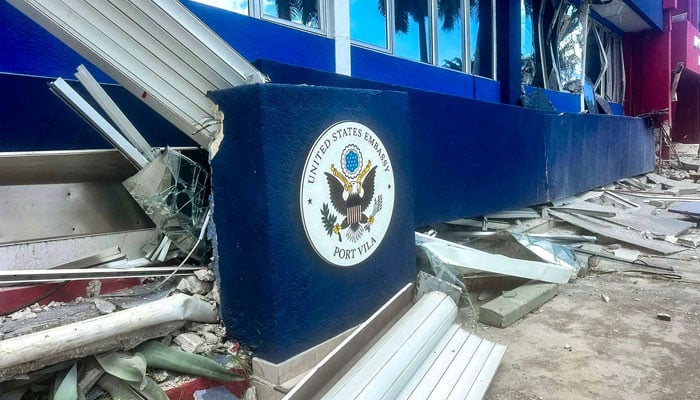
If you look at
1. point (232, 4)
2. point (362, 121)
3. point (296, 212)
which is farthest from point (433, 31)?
point (296, 212)

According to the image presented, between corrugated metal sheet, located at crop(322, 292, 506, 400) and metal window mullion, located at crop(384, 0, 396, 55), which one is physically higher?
metal window mullion, located at crop(384, 0, 396, 55)

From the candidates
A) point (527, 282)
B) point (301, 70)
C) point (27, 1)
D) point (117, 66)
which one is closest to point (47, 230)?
point (117, 66)

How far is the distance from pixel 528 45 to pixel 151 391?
10457 millimetres

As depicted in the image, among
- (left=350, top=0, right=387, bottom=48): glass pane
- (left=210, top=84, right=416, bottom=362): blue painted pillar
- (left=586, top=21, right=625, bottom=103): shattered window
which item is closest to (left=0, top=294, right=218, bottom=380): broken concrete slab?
(left=210, top=84, right=416, bottom=362): blue painted pillar

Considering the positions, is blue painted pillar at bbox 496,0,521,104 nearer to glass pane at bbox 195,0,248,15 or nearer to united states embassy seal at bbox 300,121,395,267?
glass pane at bbox 195,0,248,15

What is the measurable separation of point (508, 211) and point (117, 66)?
6.30 metres

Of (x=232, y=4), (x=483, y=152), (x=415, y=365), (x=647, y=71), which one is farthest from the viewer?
(x=647, y=71)

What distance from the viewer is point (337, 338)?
2.78m

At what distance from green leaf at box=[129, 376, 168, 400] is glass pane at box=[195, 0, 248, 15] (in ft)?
10.3

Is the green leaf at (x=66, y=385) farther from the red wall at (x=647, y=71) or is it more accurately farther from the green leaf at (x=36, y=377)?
the red wall at (x=647, y=71)

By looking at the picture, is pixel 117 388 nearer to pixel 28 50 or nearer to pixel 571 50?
pixel 28 50

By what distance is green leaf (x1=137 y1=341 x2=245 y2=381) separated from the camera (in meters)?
2.16

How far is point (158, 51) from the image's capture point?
2570 mm

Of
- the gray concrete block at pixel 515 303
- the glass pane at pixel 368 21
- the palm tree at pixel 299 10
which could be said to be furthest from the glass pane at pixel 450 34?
the gray concrete block at pixel 515 303
